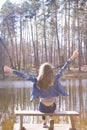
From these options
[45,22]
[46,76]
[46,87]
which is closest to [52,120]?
[46,87]

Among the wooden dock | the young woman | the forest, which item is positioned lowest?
the wooden dock

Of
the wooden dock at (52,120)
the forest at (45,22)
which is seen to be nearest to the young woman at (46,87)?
the wooden dock at (52,120)

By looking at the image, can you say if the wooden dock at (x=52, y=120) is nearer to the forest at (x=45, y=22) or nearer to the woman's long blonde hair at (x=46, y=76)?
the woman's long blonde hair at (x=46, y=76)

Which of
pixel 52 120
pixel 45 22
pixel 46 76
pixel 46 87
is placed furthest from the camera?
pixel 45 22

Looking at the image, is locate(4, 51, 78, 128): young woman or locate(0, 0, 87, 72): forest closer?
locate(4, 51, 78, 128): young woman

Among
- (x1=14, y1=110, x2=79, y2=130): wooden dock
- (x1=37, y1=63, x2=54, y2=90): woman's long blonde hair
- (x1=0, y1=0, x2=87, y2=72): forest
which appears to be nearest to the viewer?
(x1=14, y1=110, x2=79, y2=130): wooden dock

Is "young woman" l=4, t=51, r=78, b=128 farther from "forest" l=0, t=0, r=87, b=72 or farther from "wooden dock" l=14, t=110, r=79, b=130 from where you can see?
"forest" l=0, t=0, r=87, b=72

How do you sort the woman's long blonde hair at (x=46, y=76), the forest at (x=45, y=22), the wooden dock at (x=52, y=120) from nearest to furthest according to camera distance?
the wooden dock at (x=52, y=120), the woman's long blonde hair at (x=46, y=76), the forest at (x=45, y=22)

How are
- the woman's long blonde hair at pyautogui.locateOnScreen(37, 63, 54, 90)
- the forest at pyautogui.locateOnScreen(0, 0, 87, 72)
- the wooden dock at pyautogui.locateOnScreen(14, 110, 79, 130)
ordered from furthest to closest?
the forest at pyautogui.locateOnScreen(0, 0, 87, 72) → the woman's long blonde hair at pyautogui.locateOnScreen(37, 63, 54, 90) → the wooden dock at pyautogui.locateOnScreen(14, 110, 79, 130)

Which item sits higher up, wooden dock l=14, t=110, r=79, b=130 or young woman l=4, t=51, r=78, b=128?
young woman l=4, t=51, r=78, b=128

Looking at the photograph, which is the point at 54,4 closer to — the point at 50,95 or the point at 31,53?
the point at 31,53

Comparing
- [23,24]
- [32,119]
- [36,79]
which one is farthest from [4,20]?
[36,79]

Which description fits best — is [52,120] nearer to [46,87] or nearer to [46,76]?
[46,87]

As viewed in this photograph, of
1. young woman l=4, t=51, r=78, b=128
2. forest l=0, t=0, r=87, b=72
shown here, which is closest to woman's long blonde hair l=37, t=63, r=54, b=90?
young woman l=4, t=51, r=78, b=128
